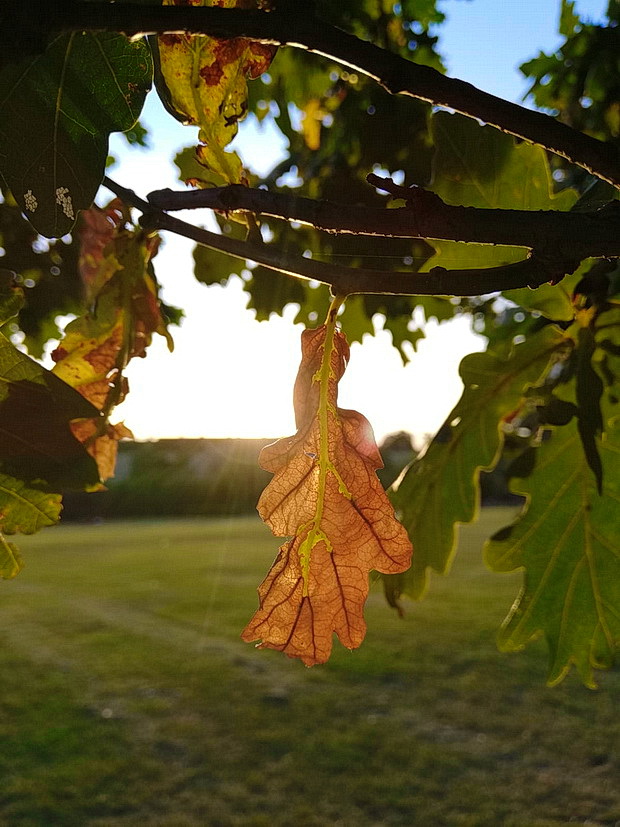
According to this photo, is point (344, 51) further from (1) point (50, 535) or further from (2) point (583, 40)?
(1) point (50, 535)

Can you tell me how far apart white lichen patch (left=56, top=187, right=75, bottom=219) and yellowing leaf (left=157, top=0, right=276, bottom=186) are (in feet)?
0.84

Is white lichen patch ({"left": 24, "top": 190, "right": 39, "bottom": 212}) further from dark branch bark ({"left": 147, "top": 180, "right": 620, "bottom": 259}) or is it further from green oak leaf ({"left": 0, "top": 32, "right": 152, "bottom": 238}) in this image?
dark branch bark ({"left": 147, "top": 180, "right": 620, "bottom": 259})

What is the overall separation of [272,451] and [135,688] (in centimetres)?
904

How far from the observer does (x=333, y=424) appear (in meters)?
1.00

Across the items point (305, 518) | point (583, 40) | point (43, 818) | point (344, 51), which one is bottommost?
point (43, 818)

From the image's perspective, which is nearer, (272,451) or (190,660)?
(272,451)

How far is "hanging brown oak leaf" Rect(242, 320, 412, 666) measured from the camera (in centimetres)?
99

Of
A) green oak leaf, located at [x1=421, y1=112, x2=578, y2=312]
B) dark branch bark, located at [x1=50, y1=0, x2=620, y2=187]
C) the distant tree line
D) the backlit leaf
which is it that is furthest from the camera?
the distant tree line

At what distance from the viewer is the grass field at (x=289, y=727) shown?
6016 millimetres

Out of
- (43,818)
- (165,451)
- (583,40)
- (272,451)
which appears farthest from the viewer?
(165,451)

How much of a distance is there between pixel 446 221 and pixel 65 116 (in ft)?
1.58

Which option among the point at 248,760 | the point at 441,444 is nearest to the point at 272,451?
the point at 441,444

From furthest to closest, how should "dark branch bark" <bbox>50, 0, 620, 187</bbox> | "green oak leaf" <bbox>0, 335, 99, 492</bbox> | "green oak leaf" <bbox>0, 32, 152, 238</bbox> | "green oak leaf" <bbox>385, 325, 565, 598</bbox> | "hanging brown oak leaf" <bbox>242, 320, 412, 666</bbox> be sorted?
"green oak leaf" <bbox>385, 325, 565, 598</bbox> < "green oak leaf" <bbox>0, 335, 99, 492</bbox> < "hanging brown oak leaf" <bbox>242, 320, 412, 666</bbox> < "green oak leaf" <bbox>0, 32, 152, 238</bbox> < "dark branch bark" <bbox>50, 0, 620, 187</bbox>

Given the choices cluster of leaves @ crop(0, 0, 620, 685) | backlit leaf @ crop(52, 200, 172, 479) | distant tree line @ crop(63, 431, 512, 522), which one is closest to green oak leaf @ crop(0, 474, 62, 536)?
cluster of leaves @ crop(0, 0, 620, 685)
